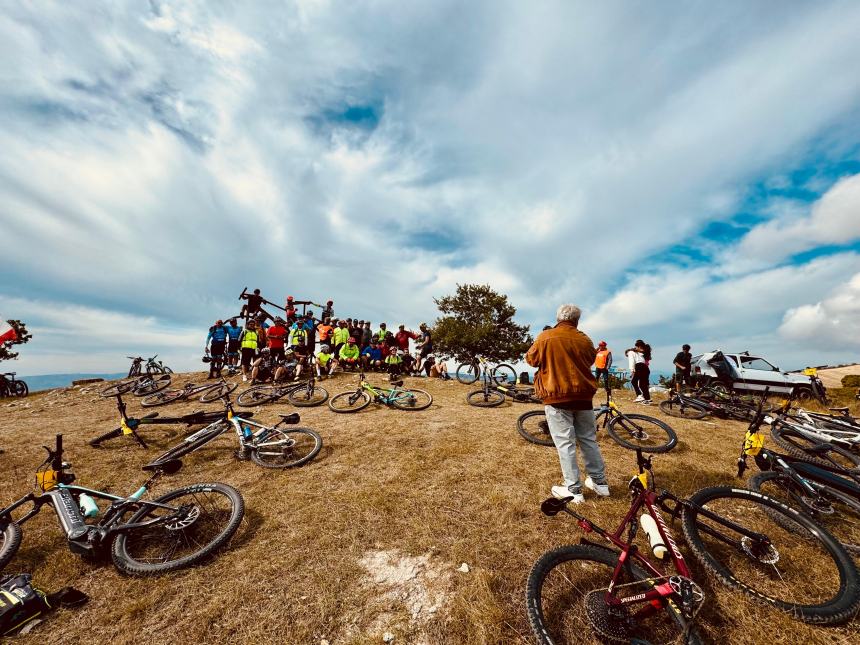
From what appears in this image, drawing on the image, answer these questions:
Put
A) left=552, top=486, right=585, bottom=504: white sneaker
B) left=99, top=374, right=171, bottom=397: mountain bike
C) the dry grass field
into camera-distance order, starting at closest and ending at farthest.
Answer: the dry grass field → left=552, top=486, right=585, bottom=504: white sneaker → left=99, top=374, right=171, bottom=397: mountain bike

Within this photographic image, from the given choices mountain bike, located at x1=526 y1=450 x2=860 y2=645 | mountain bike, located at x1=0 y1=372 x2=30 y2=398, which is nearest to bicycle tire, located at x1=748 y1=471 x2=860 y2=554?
mountain bike, located at x1=526 y1=450 x2=860 y2=645

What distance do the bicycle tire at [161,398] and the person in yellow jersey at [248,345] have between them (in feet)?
8.26

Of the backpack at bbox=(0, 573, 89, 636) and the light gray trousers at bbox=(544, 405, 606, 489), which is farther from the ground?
the light gray trousers at bbox=(544, 405, 606, 489)

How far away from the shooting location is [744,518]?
13.5 ft

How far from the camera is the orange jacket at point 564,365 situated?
464cm

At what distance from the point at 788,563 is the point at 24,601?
25.3ft

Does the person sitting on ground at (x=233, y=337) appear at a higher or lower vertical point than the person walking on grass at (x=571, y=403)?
higher

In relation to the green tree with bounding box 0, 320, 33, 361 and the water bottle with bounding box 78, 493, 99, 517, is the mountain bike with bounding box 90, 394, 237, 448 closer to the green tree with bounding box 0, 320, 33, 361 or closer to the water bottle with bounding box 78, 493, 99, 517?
the water bottle with bounding box 78, 493, 99, 517

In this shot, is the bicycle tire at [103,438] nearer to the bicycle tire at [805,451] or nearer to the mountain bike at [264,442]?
the mountain bike at [264,442]

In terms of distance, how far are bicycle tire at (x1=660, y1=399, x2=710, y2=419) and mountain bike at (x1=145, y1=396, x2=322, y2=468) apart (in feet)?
34.2

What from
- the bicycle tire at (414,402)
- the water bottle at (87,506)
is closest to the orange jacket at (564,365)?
the bicycle tire at (414,402)

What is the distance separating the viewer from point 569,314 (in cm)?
515

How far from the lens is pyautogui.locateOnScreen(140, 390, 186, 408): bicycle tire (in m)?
12.1

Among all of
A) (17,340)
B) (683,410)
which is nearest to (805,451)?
(683,410)
